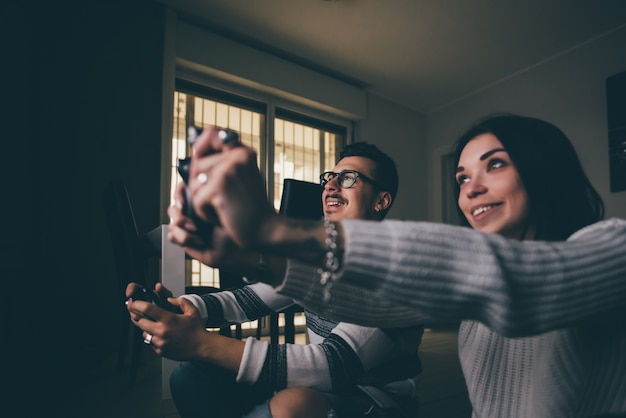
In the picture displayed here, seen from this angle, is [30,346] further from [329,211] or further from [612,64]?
[612,64]

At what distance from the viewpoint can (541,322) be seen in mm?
406

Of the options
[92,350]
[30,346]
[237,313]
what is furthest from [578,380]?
[30,346]

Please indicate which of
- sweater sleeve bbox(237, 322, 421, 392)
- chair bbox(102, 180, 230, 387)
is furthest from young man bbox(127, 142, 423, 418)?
chair bbox(102, 180, 230, 387)

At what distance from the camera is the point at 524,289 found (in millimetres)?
396

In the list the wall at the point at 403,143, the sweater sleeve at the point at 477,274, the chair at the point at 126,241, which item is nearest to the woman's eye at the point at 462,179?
the sweater sleeve at the point at 477,274

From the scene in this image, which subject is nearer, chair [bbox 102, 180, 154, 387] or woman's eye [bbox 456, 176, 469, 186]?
woman's eye [bbox 456, 176, 469, 186]

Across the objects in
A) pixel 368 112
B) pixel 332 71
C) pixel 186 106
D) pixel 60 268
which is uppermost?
pixel 332 71

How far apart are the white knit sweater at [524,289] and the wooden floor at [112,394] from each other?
1302 mm

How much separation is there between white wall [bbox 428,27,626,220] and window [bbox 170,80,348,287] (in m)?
1.97

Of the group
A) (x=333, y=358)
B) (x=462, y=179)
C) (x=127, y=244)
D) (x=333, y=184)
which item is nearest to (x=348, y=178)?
(x=333, y=184)

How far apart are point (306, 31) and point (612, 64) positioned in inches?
111

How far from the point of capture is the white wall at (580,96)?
3305 millimetres

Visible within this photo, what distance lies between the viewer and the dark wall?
7.70 ft

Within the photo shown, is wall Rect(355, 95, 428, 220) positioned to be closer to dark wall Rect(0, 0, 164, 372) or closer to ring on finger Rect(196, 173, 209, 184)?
dark wall Rect(0, 0, 164, 372)
